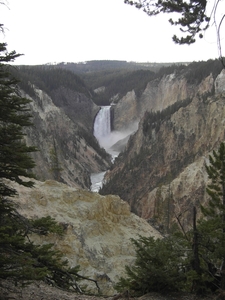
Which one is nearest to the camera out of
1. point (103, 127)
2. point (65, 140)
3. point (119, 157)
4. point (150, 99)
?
point (119, 157)

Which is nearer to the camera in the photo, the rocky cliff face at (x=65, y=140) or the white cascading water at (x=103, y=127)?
the rocky cliff face at (x=65, y=140)

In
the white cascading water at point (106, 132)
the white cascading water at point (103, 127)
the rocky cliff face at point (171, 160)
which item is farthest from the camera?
the white cascading water at point (103, 127)

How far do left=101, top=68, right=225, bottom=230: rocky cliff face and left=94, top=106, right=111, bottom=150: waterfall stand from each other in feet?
105

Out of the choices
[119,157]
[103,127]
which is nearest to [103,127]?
[103,127]

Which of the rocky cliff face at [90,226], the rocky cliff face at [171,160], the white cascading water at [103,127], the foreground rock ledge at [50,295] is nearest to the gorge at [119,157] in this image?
the rocky cliff face at [90,226]

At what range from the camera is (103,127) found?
106m

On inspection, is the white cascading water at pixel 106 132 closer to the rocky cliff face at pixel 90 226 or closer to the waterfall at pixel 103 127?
the waterfall at pixel 103 127

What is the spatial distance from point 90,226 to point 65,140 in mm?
60603

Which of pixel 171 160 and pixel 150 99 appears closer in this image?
pixel 171 160

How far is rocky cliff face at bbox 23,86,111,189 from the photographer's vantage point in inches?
2042

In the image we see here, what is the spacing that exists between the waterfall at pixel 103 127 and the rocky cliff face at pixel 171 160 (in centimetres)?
3202

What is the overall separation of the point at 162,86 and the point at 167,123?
1873 inches

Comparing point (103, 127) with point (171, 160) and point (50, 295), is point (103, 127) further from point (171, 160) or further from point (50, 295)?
point (50, 295)

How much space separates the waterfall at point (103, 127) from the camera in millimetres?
102938
